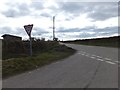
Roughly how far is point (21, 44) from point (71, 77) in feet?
66.8

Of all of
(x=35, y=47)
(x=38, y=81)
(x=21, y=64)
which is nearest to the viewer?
(x=38, y=81)

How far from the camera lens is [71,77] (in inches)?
537

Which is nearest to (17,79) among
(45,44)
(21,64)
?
(21,64)

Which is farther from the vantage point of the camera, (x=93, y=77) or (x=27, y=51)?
(x=27, y=51)

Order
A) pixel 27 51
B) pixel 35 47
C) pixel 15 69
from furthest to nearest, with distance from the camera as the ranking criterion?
pixel 35 47 < pixel 27 51 < pixel 15 69

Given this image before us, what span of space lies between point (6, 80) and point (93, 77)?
3.67 m

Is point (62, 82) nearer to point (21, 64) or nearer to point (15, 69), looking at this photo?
point (15, 69)

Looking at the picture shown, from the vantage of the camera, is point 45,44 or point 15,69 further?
point 45,44

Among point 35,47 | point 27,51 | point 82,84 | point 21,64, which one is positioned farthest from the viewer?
point 35,47

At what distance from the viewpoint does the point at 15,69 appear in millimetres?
16594

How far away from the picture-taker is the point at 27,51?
33.2m

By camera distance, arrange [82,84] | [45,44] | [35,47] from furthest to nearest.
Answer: [45,44] < [35,47] < [82,84]

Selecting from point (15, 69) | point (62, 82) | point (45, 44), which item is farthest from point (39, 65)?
point (45, 44)

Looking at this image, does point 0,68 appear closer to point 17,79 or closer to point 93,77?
point 17,79
